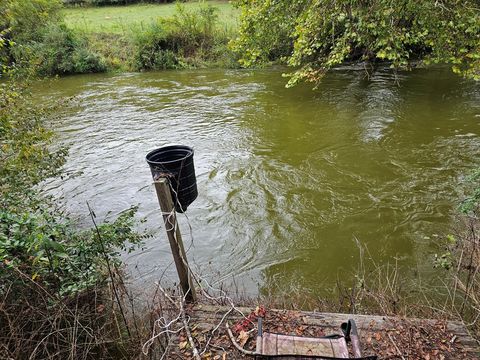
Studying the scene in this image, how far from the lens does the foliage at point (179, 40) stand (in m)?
17.0

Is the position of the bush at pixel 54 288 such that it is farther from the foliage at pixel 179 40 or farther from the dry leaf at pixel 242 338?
the foliage at pixel 179 40

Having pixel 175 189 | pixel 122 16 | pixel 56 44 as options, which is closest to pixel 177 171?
pixel 175 189

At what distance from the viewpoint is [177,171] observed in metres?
3.04

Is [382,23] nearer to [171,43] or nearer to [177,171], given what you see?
[177,171]

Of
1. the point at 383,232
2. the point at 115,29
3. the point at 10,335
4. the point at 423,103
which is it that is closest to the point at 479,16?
the point at 383,232

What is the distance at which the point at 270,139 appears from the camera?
875 cm

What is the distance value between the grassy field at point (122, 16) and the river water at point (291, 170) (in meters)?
8.13

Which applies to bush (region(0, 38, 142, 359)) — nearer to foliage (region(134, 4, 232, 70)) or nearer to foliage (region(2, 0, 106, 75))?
foliage (region(134, 4, 232, 70))

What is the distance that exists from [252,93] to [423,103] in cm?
539

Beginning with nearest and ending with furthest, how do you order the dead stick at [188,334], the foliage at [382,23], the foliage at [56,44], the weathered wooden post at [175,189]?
the dead stick at [188,334], the weathered wooden post at [175,189], the foliage at [382,23], the foliage at [56,44]

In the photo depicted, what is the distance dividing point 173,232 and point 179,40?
54.1 ft

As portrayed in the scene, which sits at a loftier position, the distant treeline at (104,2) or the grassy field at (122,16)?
the distant treeline at (104,2)

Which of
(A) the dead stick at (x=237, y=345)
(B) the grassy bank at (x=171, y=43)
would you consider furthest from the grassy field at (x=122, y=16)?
(A) the dead stick at (x=237, y=345)

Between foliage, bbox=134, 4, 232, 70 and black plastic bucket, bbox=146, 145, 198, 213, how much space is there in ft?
47.7
